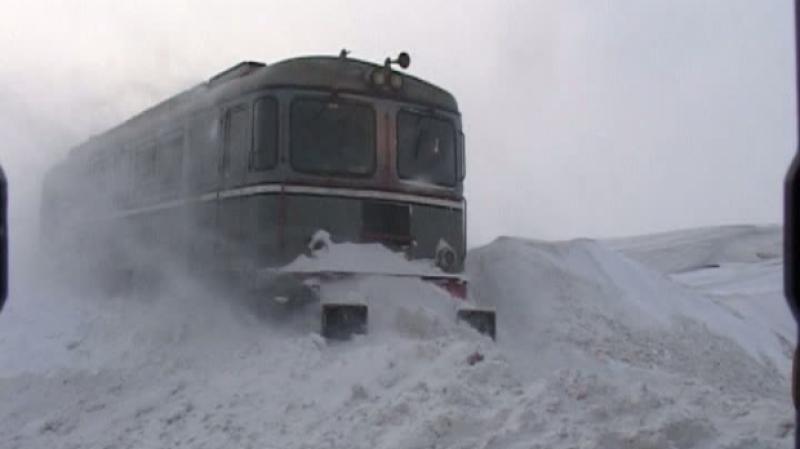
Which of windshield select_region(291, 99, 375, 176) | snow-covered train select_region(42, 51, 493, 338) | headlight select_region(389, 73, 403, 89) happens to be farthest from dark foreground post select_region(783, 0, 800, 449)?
headlight select_region(389, 73, 403, 89)

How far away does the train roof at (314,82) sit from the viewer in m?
10.6

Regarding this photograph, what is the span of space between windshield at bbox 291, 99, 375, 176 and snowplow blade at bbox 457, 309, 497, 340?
1.69 m

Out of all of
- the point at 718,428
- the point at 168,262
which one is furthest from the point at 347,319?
the point at 718,428

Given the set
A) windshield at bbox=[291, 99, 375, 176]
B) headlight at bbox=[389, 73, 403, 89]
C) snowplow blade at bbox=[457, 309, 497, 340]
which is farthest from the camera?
headlight at bbox=[389, 73, 403, 89]

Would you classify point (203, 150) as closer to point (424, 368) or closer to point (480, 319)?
point (480, 319)

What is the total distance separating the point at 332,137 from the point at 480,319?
Result: 2.28m

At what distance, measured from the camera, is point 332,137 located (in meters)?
10.6

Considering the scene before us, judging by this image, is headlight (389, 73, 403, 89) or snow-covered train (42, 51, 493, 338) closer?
snow-covered train (42, 51, 493, 338)

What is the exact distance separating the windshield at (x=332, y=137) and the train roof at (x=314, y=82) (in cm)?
20

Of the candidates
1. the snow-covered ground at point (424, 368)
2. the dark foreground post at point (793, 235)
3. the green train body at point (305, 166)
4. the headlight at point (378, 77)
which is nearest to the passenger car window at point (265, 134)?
the green train body at point (305, 166)

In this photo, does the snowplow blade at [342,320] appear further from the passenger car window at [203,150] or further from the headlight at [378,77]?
the headlight at [378,77]

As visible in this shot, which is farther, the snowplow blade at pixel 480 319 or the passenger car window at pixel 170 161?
the passenger car window at pixel 170 161

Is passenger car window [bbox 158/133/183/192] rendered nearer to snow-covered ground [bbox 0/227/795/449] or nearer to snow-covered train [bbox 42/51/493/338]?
snow-covered train [bbox 42/51/493/338]

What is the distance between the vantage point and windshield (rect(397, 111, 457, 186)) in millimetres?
11023
